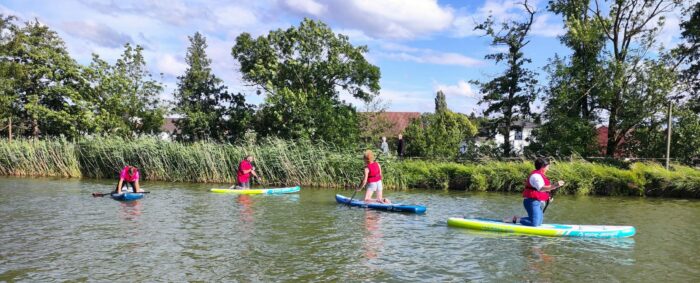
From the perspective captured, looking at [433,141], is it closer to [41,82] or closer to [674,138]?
[674,138]

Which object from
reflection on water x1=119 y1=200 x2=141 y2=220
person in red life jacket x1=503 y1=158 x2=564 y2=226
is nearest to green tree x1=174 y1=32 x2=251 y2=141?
reflection on water x1=119 y1=200 x2=141 y2=220

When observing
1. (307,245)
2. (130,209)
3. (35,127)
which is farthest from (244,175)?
(35,127)

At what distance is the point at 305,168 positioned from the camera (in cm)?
2394

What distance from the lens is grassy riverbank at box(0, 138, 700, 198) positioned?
71.7 feet

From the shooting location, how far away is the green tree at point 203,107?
32781 millimetres

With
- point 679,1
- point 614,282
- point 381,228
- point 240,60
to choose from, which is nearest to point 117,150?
point 240,60

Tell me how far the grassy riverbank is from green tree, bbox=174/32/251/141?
5.85 meters

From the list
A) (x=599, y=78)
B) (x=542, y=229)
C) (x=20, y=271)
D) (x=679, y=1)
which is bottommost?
(x=20, y=271)

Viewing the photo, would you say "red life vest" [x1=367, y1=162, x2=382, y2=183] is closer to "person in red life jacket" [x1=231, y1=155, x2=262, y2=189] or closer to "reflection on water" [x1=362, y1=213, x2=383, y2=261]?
"reflection on water" [x1=362, y1=213, x2=383, y2=261]

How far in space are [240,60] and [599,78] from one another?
20.2 m

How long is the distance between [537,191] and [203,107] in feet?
86.7

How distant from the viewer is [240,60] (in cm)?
3244

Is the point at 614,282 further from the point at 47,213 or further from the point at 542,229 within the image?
the point at 47,213

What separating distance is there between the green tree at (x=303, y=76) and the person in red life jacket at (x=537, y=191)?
17.9 meters
